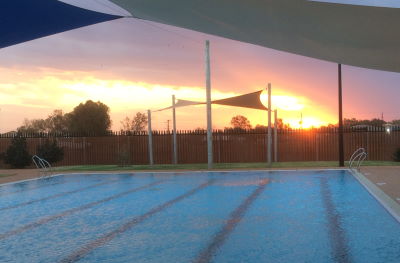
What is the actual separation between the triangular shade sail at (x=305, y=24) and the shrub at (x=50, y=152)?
21.8 m

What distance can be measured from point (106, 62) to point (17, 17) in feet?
54.3

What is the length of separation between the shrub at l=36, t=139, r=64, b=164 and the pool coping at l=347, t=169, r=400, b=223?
15.9 metres

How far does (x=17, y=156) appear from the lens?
23.7 metres

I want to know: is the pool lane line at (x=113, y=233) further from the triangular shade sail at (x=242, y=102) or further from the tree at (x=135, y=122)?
the tree at (x=135, y=122)

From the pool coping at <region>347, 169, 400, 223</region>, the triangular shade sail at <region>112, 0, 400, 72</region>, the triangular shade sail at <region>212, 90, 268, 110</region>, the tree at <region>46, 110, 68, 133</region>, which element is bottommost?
the pool coping at <region>347, 169, 400, 223</region>

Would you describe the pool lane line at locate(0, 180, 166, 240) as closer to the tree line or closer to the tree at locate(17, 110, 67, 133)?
the tree line

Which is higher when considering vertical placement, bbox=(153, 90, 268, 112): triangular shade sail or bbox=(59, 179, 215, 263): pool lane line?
bbox=(153, 90, 268, 112): triangular shade sail

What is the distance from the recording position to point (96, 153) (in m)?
26.8

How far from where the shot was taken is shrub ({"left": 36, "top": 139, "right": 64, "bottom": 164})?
2391cm

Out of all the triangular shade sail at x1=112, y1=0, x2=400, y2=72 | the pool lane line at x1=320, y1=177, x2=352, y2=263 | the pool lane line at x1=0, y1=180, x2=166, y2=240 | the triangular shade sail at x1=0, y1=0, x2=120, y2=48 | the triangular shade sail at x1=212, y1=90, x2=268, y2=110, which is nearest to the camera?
the triangular shade sail at x1=112, y1=0, x2=400, y2=72

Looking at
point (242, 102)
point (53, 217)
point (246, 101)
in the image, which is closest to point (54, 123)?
point (242, 102)

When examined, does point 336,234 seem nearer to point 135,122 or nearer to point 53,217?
point 53,217

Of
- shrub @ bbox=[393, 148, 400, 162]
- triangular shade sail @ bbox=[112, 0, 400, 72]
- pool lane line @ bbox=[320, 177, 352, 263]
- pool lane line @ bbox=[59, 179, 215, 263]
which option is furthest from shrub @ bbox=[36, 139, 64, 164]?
triangular shade sail @ bbox=[112, 0, 400, 72]

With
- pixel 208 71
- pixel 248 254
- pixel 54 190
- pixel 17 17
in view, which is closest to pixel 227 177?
pixel 208 71
